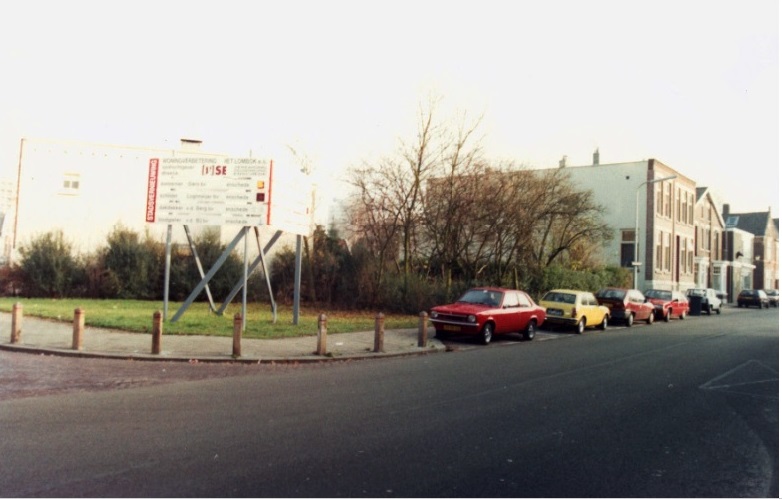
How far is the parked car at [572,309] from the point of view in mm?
22578

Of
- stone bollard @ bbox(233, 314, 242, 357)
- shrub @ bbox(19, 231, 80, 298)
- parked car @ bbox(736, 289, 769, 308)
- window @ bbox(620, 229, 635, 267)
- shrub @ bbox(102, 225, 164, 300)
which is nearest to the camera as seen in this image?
stone bollard @ bbox(233, 314, 242, 357)

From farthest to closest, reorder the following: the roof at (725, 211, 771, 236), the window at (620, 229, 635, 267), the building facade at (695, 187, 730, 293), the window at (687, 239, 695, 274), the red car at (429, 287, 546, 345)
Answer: the roof at (725, 211, 771, 236) < the building facade at (695, 187, 730, 293) < the window at (687, 239, 695, 274) < the window at (620, 229, 635, 267) < the red car at (429, 287, 546, 345)

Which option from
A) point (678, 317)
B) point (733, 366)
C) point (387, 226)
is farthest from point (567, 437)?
point (678, 317)

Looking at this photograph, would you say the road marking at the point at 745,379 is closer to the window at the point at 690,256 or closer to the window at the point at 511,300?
the window at the point at 511,300

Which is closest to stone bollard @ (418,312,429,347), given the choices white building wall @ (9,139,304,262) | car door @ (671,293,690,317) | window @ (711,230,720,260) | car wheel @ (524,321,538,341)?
car wheel @ (524,321,538,341)

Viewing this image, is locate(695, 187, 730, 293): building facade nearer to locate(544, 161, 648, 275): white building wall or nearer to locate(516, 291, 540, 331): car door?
locate(544, 161, 648, 275): white building wall

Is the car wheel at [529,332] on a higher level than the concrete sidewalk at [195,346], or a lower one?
higher

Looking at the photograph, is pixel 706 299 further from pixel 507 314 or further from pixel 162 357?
pixel 162 357

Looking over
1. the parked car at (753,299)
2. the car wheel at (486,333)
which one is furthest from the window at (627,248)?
the car wheel at (486,333)

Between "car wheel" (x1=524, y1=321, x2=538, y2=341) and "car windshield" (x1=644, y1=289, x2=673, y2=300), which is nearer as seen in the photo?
"car wheel" (x1=524, y1=321, x2=538, y2=341)

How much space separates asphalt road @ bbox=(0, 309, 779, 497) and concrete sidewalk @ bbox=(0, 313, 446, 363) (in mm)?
1575

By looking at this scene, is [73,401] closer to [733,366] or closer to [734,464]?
[734,464]

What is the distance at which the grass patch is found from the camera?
16844 mm

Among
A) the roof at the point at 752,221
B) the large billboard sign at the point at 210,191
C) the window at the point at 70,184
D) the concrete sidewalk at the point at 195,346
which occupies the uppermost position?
the roof at the point at 752,221
